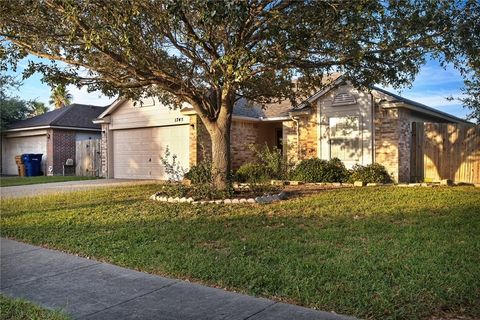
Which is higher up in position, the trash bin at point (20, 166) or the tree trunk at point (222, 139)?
the tree trunk at point (222, 139)

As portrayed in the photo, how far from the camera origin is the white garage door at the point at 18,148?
26406 millimetres

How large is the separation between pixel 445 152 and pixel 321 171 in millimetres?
4618

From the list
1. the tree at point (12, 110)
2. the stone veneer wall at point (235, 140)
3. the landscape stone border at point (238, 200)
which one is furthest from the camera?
the tree at point (12, 110)

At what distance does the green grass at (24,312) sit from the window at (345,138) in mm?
13793

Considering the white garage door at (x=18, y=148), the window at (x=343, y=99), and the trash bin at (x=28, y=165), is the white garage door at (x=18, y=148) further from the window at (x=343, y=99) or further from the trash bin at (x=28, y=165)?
the window at (x=343, y=99)

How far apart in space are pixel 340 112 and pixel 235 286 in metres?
13.1

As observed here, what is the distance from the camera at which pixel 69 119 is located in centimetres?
2592

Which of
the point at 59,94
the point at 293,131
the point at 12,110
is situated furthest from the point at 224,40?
the point at 12,110

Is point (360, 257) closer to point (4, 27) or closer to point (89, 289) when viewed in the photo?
point (89, 289)

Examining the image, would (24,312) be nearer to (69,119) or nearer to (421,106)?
(421,106)

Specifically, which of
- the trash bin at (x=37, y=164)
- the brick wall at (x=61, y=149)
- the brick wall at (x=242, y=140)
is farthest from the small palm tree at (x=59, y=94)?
the brick wall at (x=242, y=140)

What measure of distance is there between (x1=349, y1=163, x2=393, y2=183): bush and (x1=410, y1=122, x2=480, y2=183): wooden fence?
1618 millimetres

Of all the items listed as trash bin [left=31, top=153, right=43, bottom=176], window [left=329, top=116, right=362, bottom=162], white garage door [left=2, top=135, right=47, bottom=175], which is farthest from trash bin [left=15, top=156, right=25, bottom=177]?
window [left=329, top=116, right=362, bottom=162]

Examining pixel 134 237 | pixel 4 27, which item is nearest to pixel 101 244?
pixel 134 237
